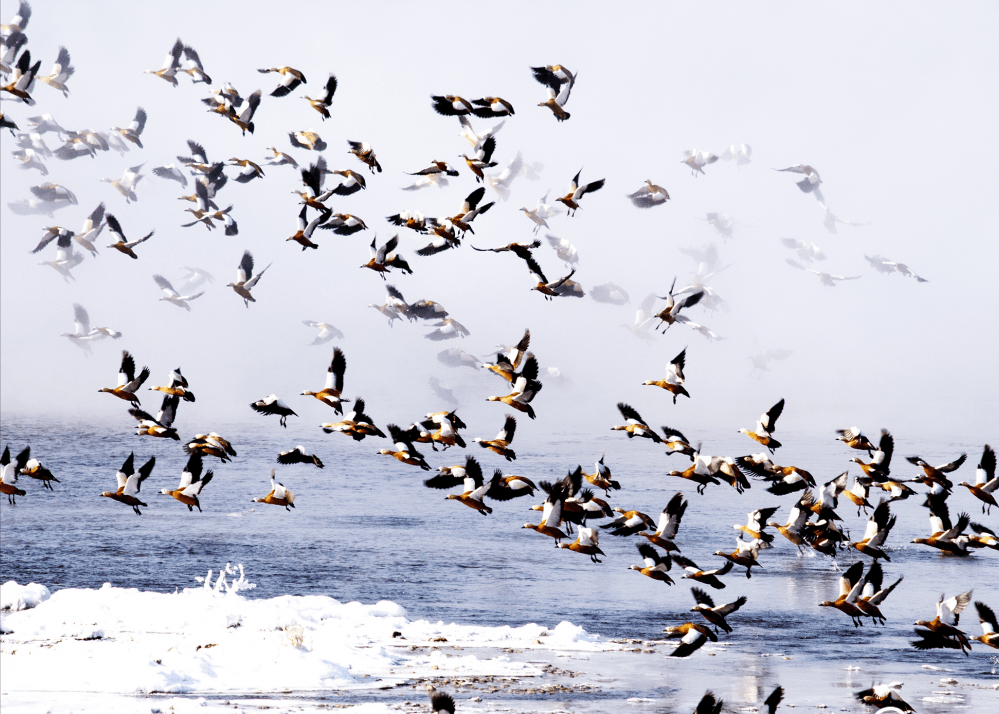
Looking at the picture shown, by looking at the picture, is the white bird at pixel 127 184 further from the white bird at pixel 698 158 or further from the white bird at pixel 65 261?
the white bird at pixel 698 158

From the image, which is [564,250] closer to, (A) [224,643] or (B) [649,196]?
(B) [649,196]

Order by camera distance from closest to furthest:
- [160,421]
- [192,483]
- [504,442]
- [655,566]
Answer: [655,566] → [504,442] → [160,421] → [192,483]

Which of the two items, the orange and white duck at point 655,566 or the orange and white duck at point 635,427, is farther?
the orange and white duck at point 635,427

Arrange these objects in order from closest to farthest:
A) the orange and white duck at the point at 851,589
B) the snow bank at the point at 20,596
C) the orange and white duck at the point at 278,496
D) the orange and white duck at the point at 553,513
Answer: the orange and white duck at the point at 851,589 → the orange and white duck at the point at 553,513 → the orange and white duck at the point at 278,496 → the snow bank at the point at 20,596

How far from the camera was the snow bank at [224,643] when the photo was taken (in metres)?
14.9

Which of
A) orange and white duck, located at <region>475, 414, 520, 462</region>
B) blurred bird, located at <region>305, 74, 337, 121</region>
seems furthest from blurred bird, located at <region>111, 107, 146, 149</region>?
orange and white duck, located at <region>475, 414, 520, 462</region>

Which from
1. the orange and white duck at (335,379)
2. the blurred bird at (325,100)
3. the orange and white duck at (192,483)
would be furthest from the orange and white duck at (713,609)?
the blurred bird at (325,100)

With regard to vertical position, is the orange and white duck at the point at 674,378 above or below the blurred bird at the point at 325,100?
below

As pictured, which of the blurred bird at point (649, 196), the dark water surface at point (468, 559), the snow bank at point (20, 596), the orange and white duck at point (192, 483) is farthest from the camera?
the blurred bird at point (649, 196)

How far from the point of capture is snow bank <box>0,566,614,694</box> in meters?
14.9

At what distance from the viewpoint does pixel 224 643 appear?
1650cm

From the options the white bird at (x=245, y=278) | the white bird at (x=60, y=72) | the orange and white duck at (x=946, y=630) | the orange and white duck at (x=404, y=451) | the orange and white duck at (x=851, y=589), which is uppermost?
the white bird at (x=60, y=72)

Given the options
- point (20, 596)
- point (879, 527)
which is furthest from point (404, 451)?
point (20, 596)

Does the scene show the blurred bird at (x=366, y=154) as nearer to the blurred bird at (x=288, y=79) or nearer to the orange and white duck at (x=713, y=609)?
the blurred bird at (x=288, y=79)
